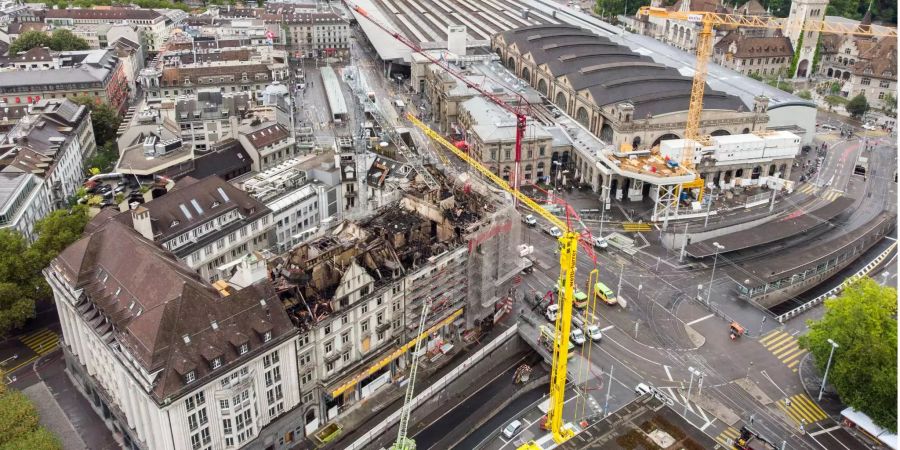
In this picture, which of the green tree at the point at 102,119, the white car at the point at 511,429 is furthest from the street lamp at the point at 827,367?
the green tree at the point at 102,119

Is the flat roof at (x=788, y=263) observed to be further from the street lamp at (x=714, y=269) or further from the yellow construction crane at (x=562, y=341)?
the yellow construction crane at (x=562, y=341)

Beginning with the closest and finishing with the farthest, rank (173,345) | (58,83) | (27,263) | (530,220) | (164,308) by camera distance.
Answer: (173,345) < (164,308) < (27,263) < (530,220) < (58,83)

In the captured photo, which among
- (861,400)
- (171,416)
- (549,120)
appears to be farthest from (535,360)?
(549,120)

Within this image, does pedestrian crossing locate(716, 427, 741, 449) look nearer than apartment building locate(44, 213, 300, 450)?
No

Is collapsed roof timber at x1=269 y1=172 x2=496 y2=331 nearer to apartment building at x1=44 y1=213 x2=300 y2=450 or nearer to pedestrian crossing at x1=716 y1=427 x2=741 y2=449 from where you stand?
apartment building at x1=44 y1=213 x2=300 y2=450

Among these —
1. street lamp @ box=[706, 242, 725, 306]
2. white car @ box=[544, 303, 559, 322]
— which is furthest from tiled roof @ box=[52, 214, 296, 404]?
street lamp @ box=[706, 242, 725, 306]

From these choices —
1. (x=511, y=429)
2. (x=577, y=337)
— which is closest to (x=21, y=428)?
(x=511, y=429)

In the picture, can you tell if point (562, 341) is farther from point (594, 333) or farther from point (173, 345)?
point (173, 345)
